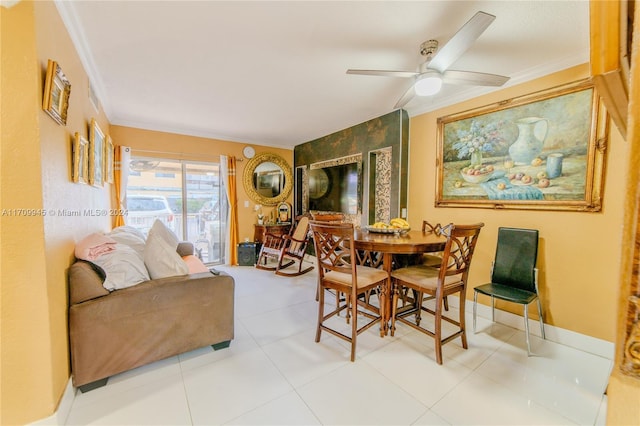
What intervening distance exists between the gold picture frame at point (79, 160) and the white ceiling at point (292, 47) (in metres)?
0.78

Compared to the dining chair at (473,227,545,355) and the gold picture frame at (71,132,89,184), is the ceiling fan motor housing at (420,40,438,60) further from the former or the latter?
the gold picture frame at (71,132,89,184)

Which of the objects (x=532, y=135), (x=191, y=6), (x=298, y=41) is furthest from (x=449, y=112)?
(x=191, y=6)

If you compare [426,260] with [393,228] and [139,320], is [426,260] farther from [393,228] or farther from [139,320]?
[139,320]

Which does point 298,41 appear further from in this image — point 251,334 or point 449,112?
point 251,334

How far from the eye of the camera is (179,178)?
4.49m

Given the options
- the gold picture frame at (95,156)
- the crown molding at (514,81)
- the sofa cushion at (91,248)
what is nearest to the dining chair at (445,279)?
the crown molding at (514,81)

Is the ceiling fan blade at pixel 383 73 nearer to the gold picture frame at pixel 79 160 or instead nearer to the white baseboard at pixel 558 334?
the gold picture frame at pixel 79 160

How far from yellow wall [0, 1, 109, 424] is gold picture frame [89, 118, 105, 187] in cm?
87

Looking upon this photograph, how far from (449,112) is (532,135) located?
0.91 m

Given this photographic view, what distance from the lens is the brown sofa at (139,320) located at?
62.7 inches

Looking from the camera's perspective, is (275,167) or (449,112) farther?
(275,167)

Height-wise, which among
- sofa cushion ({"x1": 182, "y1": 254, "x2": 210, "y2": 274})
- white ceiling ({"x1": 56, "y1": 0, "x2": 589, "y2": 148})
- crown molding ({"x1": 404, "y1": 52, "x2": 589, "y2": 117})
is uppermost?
white ceiling ({"x1": 56, "y1": 0, "x2": 589, "y2": 148})

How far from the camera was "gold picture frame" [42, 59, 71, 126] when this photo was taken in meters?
1.34

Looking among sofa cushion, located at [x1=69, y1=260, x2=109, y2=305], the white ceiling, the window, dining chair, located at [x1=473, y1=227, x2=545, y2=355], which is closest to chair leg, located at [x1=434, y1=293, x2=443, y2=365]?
dining chair, located at [x1=473, y1=227, x2=545, y2=355]
